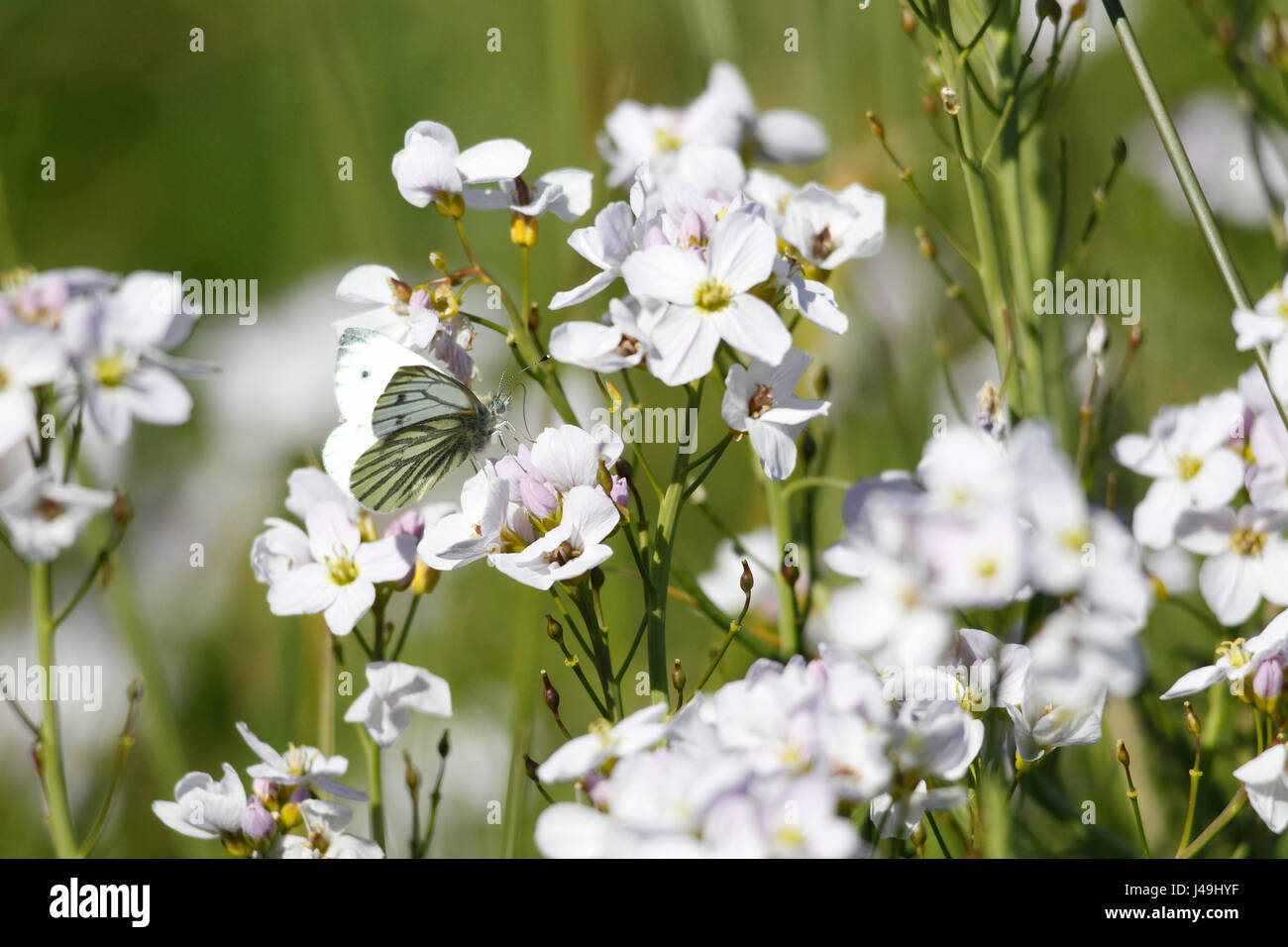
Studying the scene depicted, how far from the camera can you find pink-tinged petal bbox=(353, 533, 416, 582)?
919 mm

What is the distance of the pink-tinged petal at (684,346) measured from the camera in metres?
0.83

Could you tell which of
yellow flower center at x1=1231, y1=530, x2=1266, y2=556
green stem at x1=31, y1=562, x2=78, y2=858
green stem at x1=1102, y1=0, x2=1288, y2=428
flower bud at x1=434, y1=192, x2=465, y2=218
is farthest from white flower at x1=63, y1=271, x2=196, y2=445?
yellow flower center at x1=1231, y1=530, x2=1266, y2=556

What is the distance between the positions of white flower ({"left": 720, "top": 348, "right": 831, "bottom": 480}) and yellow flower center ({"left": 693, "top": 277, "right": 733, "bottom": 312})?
0.06 metres

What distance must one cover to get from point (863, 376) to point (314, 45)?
108 centimetres

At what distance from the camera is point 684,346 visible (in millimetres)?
834

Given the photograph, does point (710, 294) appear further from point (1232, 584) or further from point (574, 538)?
point (1232, 584)

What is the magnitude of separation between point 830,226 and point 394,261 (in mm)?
910

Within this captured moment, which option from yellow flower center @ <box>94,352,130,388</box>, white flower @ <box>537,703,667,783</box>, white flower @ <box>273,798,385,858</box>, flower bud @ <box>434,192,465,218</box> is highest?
flower bud @ <box>434,192,465,218</box>

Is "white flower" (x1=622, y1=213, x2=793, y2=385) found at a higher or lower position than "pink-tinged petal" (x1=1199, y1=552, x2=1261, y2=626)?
higher

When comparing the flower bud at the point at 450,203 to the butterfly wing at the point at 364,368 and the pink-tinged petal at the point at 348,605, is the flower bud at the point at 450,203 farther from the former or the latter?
the pink-tinged petal at the point at 348,605

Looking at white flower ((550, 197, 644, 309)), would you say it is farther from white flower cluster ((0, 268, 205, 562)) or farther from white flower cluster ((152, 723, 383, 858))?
white flower cluster ((152, 723, 383, 858))

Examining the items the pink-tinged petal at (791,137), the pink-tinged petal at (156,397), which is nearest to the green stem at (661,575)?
the pink-tinged petal at (156,397)
